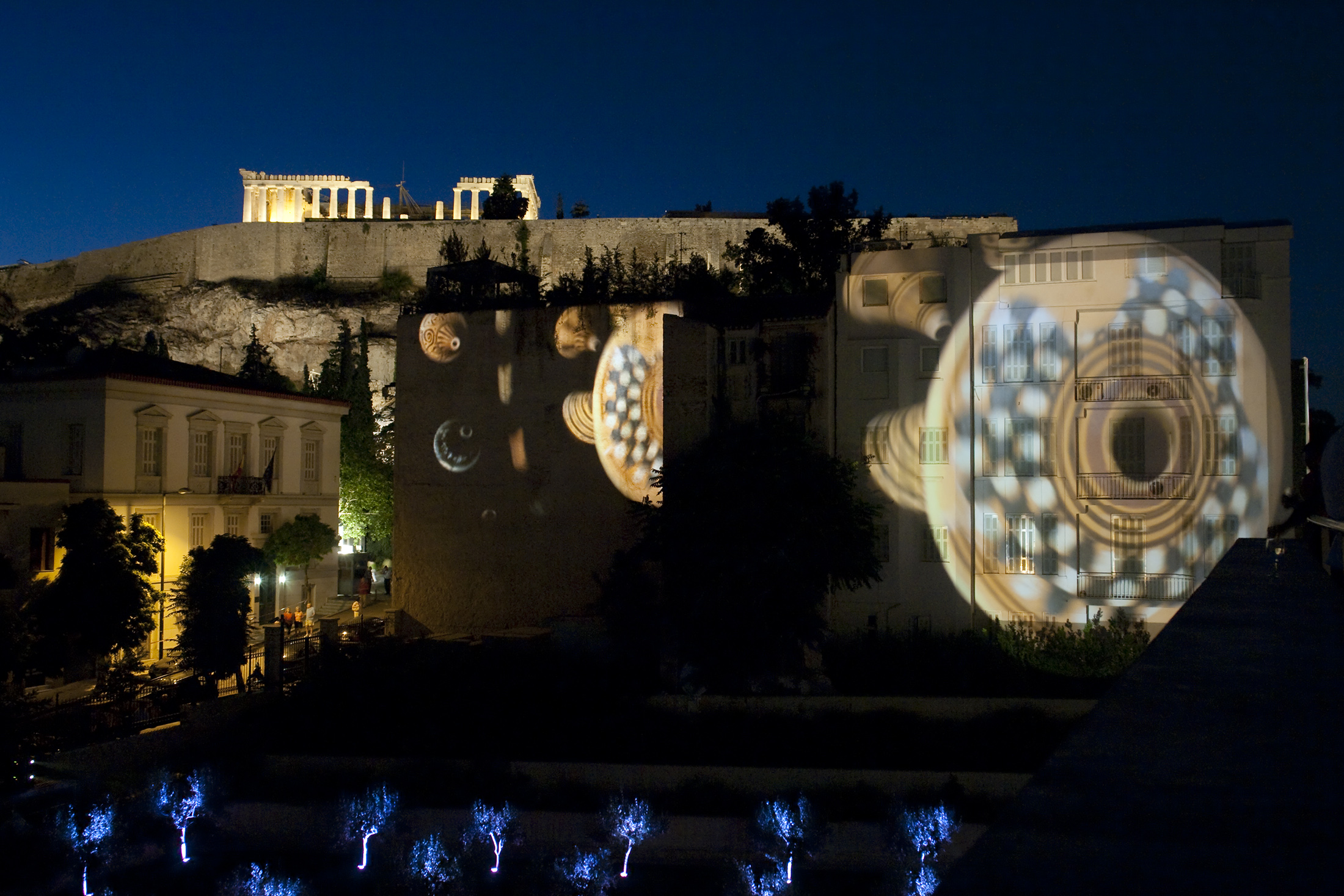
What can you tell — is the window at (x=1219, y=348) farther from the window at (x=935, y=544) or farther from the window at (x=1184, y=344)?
the window at (x=935, y=544)

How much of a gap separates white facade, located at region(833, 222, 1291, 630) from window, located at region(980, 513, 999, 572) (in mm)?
27

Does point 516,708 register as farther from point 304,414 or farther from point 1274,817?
point 1274,817

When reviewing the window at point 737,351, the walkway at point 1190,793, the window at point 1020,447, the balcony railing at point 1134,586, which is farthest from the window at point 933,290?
the walkway at point 1190,793

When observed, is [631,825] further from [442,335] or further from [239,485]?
[239,485]

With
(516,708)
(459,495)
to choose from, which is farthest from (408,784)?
(459,495)

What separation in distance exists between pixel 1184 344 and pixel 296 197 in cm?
6742

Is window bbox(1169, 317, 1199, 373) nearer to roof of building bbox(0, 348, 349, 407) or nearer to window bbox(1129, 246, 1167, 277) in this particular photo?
window bbox(1129, 246, 1167, 277)

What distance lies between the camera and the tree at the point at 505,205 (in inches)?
2554

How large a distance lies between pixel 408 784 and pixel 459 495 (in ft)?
29.4

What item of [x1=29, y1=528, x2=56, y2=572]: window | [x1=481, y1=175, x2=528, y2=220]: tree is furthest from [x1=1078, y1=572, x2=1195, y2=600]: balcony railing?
[x1=481, y1=175, x2=528, y2=220]: tree

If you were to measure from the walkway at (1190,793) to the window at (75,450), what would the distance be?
23.8 m

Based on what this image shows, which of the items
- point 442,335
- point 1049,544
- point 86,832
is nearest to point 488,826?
point 86,832

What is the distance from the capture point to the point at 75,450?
2212cm

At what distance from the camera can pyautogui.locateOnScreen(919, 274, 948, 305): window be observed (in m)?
21.7
